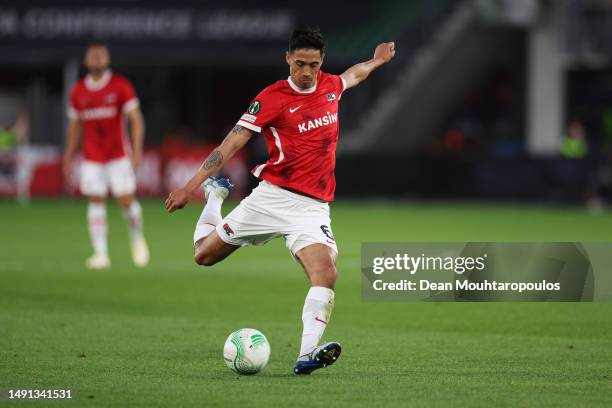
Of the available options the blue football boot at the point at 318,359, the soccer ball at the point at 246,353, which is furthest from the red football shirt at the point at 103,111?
the blue football boot at the point at 318,359

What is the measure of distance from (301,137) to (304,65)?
503 millimetres

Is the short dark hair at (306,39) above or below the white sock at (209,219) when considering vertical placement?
above

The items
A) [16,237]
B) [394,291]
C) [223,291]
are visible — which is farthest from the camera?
[16,237]

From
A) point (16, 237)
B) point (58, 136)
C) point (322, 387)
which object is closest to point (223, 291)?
point (322, 387)

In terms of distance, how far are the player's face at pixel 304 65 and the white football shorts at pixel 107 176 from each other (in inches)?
299

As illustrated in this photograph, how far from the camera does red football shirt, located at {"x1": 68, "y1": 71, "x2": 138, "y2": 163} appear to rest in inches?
625

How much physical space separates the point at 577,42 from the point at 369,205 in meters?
6.38

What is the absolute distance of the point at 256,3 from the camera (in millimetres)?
34188

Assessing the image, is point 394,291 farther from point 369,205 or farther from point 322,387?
point 369,205

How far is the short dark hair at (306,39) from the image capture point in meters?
8.55

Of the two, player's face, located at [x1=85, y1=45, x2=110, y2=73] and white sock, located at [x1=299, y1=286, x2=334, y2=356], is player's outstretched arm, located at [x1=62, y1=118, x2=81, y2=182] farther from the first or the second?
white sock, located at [x1=299, y1=286, x2=334, y2=356]

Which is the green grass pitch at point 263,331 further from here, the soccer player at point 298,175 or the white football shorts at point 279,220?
the white football shorts at point 279,220

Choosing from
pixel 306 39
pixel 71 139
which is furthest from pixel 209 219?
pixel 71 139

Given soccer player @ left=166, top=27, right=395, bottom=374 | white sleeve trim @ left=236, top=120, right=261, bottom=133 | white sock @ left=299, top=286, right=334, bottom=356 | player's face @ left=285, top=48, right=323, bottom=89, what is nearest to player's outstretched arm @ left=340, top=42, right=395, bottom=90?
soccer player @ left=166, top=27, right=395, bottom=374
